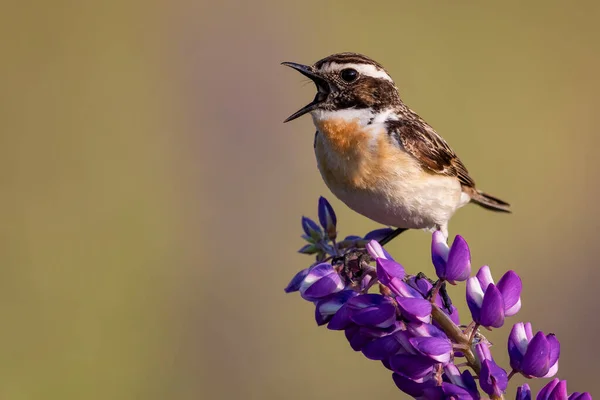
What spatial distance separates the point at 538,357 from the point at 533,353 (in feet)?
0.06

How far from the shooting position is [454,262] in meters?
2.76

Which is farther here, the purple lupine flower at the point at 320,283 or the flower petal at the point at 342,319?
the purple lupine flower at the point at 320,283

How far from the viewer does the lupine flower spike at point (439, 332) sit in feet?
8.27

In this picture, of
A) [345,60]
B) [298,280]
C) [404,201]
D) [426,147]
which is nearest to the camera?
[298,280]

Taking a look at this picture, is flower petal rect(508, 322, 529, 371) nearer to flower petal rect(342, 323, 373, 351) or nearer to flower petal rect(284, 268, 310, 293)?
flower petal rect(342, 323, 373, 351)

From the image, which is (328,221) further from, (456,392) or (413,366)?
(456,392)

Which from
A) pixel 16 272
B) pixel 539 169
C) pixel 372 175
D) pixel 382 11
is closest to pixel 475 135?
pixel 539 169

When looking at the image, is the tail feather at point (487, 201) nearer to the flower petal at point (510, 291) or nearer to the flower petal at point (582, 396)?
the flower petal at point (510, 291)

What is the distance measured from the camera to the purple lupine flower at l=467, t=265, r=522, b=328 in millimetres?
2645

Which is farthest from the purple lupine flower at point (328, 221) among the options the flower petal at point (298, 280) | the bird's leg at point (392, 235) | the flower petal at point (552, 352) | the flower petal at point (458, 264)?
the bird's leg at point (392, 235)

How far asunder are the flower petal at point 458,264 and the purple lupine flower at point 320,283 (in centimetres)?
39

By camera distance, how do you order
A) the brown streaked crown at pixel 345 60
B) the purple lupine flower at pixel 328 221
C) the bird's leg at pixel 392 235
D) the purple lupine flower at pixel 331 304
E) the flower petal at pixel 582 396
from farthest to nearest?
the bird's leg at pixel 392 235 → the brown streaked crown at pixel 345 60 → the purple lupine flower at pixel 328 221 → the purple lupine flower at pixel 331 304 → the flower petal at pixel 582 396

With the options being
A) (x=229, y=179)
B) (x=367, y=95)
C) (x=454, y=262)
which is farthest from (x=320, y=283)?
(x=229, y=179)

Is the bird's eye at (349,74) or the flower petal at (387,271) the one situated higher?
the bird's eye at (349,74)
